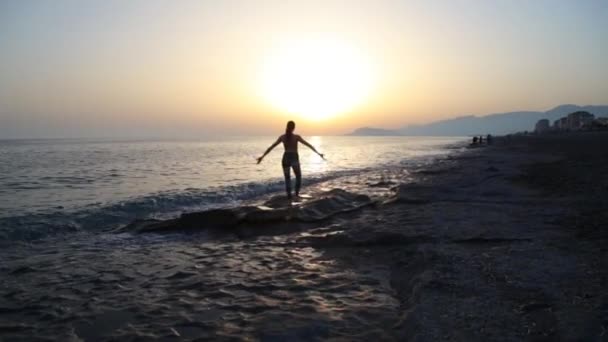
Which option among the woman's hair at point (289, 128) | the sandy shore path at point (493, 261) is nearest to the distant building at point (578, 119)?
the woman's hair at point (289, 128)

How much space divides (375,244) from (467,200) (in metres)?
5.55

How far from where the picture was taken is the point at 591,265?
207 inches

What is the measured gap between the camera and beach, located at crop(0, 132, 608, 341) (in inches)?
157

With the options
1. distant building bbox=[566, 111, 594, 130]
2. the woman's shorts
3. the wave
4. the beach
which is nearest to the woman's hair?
the woman's shorts

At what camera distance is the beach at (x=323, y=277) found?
13.1 ft

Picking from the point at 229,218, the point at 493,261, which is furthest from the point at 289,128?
the point at 493,261

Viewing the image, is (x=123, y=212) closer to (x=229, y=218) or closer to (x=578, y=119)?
(x=229, y=218)

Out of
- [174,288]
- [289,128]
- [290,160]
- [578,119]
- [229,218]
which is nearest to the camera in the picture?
[174,288]

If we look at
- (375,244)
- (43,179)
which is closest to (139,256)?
(375,244)

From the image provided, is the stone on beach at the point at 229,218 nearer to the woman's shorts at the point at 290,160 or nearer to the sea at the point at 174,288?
the sea at the point at 174,288

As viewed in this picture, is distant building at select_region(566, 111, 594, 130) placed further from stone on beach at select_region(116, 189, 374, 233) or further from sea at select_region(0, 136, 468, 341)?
sea at select_region(0, 136, 468, 341)

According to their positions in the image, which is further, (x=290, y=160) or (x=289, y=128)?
(x=290, y=160)

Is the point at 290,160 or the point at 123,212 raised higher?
the point at 290,160

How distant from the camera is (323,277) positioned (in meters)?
5.65
